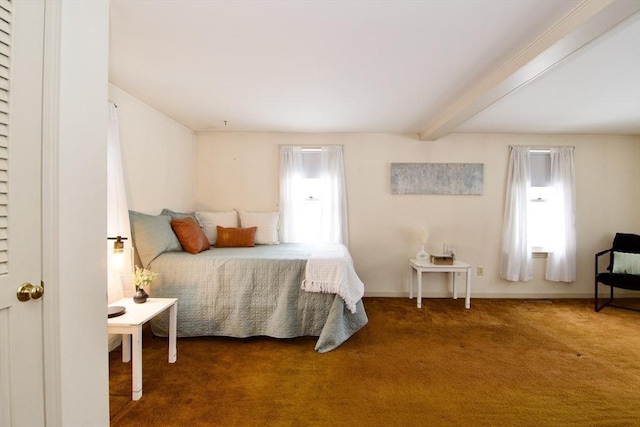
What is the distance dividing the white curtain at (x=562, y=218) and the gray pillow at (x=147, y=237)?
4946 mm

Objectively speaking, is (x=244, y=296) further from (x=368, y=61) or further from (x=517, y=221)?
(x=517, y=221)

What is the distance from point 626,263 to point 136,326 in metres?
5.18

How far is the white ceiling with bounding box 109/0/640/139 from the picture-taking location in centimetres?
156

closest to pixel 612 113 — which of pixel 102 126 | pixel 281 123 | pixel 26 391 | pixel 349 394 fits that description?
pixel 281 123

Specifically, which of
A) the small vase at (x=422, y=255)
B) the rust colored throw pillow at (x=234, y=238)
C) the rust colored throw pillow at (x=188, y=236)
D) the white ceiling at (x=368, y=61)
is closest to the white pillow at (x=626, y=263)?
the white ceiling at (x=368, y=61)

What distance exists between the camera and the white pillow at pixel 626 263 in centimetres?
344

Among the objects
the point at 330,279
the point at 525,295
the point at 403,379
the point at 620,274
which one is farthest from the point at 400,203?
the point at 620,274

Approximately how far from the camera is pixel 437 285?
13.6 feet

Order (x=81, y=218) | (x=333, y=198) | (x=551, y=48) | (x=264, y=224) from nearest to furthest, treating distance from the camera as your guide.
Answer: (x=81, y=218) → (x=551, y=48) → (x=264, y=224) → (x=333, y=198)

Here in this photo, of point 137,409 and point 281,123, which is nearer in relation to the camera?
point 137,409

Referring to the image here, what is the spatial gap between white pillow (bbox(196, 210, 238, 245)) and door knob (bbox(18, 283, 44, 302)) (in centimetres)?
261

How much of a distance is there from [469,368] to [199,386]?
204cm

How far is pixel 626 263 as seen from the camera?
350cm

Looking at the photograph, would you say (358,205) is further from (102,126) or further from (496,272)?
(102,126)
